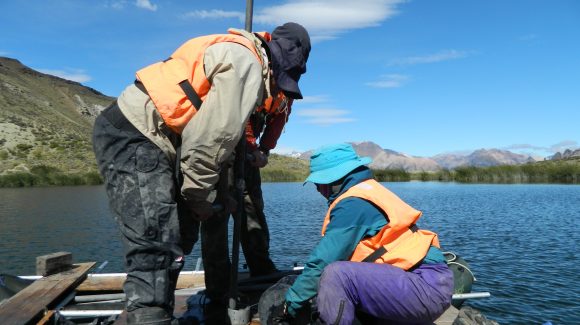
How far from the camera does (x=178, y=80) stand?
3.11 metres

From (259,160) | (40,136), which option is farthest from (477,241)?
(40,136)

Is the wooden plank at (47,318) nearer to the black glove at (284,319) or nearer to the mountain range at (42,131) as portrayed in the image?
the black glove at (284,319)

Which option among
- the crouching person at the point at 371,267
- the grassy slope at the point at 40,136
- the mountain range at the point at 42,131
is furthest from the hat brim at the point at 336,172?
the grassy slope at the point at 40,136

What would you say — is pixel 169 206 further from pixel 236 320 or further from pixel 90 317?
pixel 90 317

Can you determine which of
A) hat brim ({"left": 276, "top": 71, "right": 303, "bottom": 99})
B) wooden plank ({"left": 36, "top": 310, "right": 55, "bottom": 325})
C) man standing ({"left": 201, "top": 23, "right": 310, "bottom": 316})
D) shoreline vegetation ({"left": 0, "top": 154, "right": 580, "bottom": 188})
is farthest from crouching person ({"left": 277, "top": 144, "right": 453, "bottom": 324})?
shoreline vegetation ({"left": 0, "top": 154, "right": 580, "bottom": 188})

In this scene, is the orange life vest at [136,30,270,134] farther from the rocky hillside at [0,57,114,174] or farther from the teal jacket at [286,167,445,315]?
the rocky hillside at [0,57,114,174]

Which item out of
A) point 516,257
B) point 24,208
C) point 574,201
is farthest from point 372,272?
point 574,201

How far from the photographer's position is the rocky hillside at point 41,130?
1969 inches

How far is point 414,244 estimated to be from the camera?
142 inches

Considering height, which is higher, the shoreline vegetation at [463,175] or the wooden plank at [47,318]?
the shoreline vegetation at [463,175]

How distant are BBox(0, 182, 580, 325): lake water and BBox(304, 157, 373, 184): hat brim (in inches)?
206

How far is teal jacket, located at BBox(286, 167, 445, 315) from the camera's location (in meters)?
3.54

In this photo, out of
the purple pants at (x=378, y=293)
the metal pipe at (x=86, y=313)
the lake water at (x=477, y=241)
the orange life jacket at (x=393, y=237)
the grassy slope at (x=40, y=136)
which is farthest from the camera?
the grassy slope at (x=40, y=136)

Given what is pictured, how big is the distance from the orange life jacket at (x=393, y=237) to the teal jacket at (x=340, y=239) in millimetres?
44
